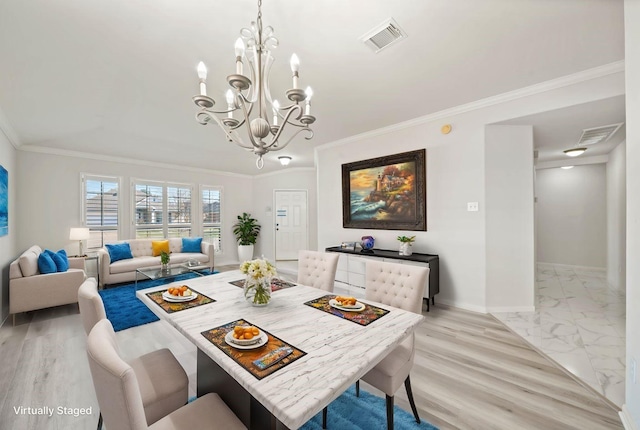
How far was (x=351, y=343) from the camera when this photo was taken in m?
1.26

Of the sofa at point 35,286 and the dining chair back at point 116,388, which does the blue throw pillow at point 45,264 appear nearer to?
the sofa at point 35,286

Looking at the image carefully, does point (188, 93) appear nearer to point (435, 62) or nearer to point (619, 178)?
point (435, 62)

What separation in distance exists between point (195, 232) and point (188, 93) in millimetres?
4539

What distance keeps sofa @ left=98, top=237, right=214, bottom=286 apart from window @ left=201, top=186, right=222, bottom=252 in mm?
947

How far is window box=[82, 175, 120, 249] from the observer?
5195 mm

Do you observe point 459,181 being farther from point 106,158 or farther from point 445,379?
point 106,158

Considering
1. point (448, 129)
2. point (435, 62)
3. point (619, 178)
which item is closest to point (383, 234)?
point (448, 129)

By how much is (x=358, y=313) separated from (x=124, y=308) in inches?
141

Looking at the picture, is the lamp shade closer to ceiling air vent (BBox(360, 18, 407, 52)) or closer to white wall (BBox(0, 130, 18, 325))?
white wall (BBox(0, 130, 18, 325))

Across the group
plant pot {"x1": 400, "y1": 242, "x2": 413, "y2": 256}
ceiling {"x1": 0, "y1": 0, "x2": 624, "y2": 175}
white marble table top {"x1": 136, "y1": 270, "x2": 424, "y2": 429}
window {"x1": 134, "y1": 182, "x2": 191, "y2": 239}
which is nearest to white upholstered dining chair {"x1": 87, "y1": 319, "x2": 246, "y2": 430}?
white marble table top {"x1": 136, "y1": 270, "x2": 424, "y2": 429}

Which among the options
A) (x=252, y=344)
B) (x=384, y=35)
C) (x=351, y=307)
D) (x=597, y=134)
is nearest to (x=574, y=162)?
(x=597, y=134)

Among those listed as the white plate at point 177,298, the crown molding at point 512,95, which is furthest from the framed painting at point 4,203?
the crown molding at point 512,95

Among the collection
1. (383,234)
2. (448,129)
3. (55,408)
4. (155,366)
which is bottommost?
(55,408)

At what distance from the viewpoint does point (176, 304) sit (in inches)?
69.4
